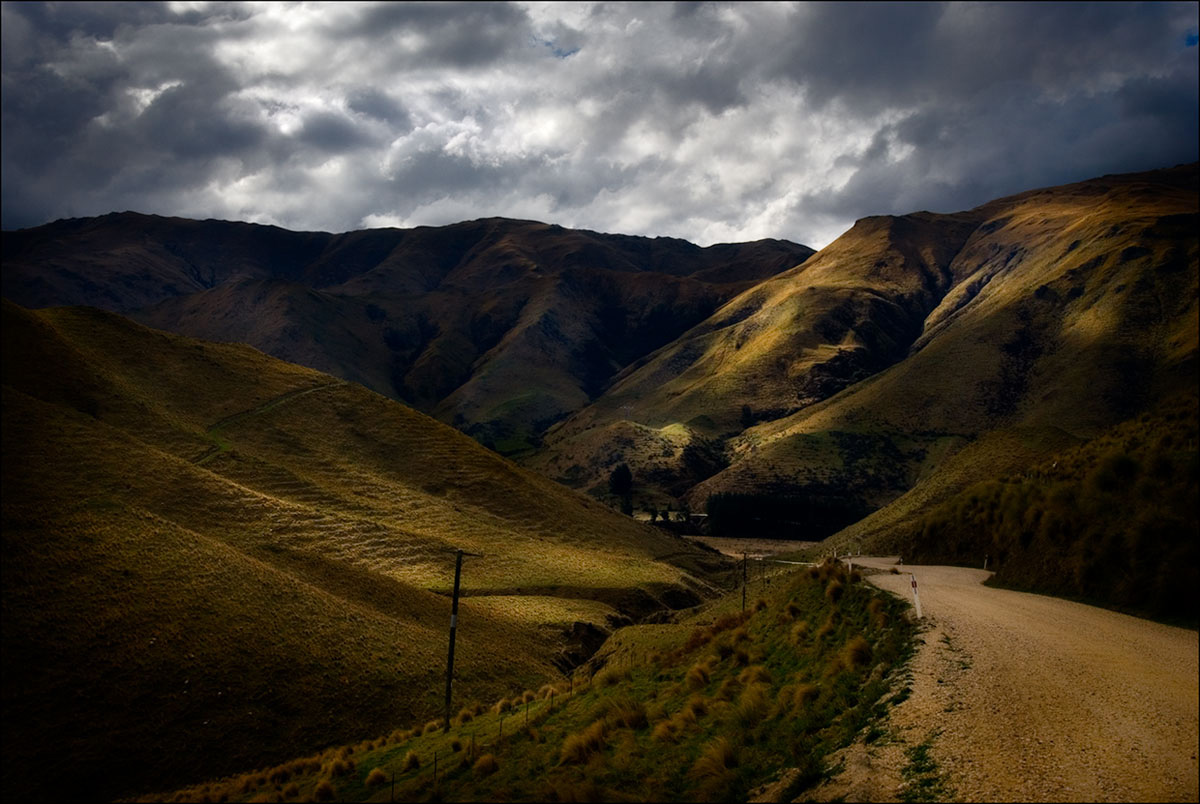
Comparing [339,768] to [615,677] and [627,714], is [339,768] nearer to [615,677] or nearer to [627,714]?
[615,677]

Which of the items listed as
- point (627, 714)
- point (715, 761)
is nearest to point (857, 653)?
point (715, 761)

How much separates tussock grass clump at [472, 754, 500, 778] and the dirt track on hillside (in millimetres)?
12368

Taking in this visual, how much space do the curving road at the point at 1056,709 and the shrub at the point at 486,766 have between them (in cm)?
1305

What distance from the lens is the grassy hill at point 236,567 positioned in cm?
3634

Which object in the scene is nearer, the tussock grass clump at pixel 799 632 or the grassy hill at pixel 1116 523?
the grassy hill at pixel 1116 523

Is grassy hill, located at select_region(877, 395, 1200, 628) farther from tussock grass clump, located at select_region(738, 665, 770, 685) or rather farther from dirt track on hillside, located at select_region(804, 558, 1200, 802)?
tussock grass clump, located at select_region(738, 665, 770, 685)

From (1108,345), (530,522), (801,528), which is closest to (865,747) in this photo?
(530,522)

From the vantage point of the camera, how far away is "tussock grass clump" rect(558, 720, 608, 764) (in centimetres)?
1891

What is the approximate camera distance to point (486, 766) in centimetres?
2162

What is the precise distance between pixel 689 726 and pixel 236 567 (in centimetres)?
4308

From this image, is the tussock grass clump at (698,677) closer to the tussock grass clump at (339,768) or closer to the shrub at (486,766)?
the shrub at (486,766)

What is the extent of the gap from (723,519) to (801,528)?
17.7 meters

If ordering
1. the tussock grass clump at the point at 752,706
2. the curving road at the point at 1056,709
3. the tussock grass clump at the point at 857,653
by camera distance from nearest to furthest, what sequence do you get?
the curving road at the point at 1056,709 → the tussock grass clump at the point at 752,706 → the tussock grass clump at the point at 857,653

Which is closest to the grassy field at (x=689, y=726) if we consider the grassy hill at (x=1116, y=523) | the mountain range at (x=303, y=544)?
the grassy hill at (x=1116, y=523)
